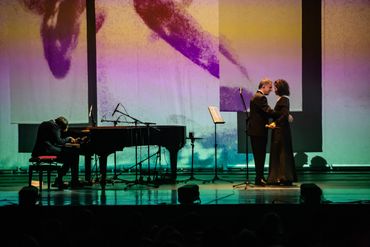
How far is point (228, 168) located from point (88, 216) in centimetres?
648

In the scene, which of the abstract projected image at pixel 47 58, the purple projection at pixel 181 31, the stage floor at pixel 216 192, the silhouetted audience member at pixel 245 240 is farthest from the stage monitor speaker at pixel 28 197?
the purple projection at pixel 181 31

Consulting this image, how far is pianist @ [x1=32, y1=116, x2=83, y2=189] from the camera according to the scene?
8.97m

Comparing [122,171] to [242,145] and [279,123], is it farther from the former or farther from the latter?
[279,123]

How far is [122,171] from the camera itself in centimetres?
1109

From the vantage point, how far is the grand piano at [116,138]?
8.72 metres

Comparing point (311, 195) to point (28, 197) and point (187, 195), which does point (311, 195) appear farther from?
point (28, 197)

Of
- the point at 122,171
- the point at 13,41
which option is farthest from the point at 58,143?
the point at 13,41

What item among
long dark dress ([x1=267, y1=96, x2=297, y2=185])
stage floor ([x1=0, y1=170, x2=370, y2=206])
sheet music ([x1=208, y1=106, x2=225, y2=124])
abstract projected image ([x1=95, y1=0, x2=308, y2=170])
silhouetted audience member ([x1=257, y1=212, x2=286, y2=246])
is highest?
abstract projected image ([x1=95, y1=0, x2=308, y2=170])

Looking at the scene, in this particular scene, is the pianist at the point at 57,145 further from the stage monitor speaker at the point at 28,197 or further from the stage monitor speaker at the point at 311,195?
the stage monitor speaker at the point at 311,195

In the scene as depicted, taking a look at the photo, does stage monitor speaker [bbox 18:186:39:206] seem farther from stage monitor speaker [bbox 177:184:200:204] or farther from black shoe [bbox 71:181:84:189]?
black shoe [bbox 71:181:84:189]

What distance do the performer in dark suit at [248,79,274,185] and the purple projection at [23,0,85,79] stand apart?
3745 millimetres

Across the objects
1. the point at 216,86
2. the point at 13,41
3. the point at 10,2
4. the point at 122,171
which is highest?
the point at 10,2

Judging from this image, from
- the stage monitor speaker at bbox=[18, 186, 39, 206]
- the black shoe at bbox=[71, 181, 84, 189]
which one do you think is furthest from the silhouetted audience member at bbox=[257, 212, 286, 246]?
the black shoe at bbox=[71, 181, 84, 189]

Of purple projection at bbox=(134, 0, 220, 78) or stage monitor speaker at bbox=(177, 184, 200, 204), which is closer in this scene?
stage monitor speaker at bbox=(177, 184, 200, 204)
